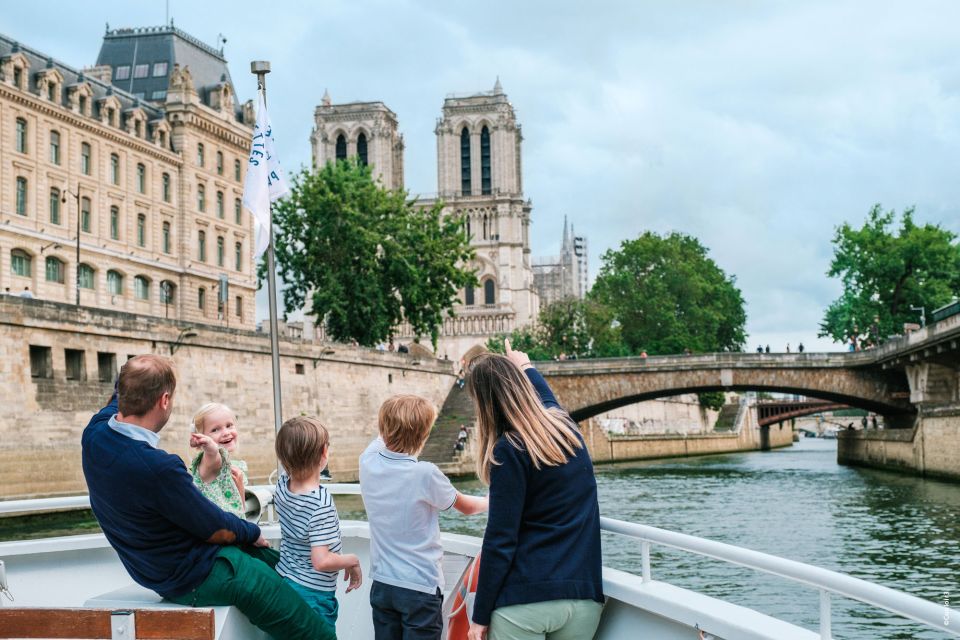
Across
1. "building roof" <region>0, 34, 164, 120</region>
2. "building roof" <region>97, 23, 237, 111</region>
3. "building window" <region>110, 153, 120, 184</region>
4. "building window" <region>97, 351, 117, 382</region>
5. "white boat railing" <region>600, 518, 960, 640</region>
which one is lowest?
"white boat railing" <region>600, 518, 960, 640</region>

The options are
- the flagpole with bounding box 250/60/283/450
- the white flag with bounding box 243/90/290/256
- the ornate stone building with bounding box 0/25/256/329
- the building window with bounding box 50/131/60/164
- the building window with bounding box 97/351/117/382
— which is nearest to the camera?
the flagpole with bounding box 250/60/283/450

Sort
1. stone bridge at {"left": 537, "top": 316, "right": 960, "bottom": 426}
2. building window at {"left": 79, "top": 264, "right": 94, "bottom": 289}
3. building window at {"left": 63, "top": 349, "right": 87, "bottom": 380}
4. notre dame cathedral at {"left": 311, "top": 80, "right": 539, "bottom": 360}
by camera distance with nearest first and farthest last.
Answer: building window at {"left": 63, "top": 349, "right": 87, "bottom": 380} < building window at {"left": 79, "top": 264, "right": 94, "bottom": 289} < stone bridge at {"left": 537, "top": 316, "right": 960, "bottom": 426} < notre dame cathedral at {"left": 311, "top": 80, "right": 539, "bottom": 360}

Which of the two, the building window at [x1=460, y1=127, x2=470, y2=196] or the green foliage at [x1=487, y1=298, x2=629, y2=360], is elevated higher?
the building window at [x1=460, y1=127, x2=470, y2=196]

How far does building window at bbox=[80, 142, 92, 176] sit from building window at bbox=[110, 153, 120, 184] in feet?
4.19

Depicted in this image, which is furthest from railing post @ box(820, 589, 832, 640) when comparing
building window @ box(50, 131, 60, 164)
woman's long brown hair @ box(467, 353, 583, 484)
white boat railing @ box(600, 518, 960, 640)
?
building window @ box(50, 131, 60, 164)

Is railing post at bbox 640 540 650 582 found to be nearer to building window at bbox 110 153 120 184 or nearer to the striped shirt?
the striped shirt

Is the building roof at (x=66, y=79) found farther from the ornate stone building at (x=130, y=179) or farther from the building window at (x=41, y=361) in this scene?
the building window at (x=41, y=361)

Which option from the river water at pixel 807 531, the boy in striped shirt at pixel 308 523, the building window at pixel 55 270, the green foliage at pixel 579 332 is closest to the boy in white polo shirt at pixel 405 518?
the boy in striped shirt at pixel 308 523

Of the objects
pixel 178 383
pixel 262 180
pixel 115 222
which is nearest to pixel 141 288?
pixel 115 222

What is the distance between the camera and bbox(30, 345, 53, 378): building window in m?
23.5

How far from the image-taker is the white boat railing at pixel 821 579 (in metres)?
2.70

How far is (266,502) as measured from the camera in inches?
222

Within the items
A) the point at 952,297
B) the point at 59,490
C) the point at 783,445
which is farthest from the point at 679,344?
the point at 59,490

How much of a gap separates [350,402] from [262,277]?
9622mm
